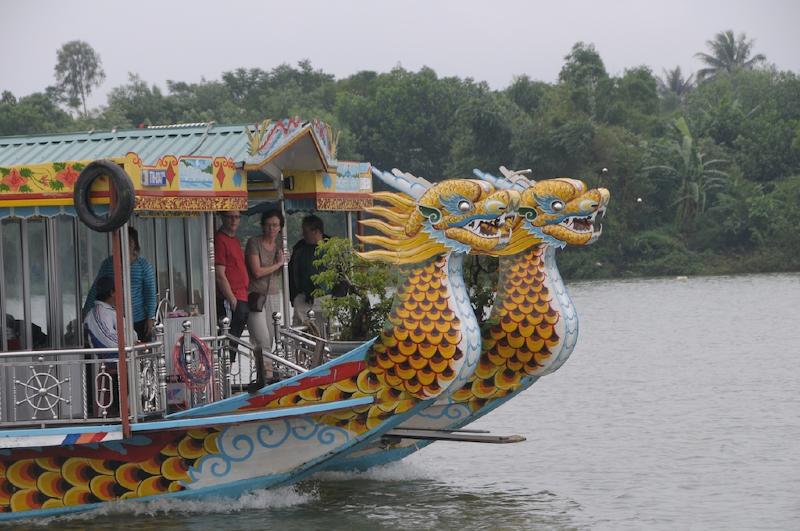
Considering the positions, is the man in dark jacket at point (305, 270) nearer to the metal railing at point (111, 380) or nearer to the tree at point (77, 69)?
the metal railing at point (111, 380)

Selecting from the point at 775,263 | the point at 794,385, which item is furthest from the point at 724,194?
the point at 794,385

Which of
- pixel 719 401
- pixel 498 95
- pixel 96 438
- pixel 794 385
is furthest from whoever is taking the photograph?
pixel 498 95

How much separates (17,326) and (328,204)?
9.67 feet

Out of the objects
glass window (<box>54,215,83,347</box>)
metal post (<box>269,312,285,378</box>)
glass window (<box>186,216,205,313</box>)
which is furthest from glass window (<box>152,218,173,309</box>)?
metal post (<box>269,312,285,378</box>)

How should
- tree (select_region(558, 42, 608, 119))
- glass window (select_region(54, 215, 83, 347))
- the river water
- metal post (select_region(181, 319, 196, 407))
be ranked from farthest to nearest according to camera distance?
tree (select_region(558, 42, 608, 119)), the river water, glass window (select_region(54, 215, 83, 347)), metal post (select_region(181, 319, 196, 407))

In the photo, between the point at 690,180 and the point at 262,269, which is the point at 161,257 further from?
the point at 690,180

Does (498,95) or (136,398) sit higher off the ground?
(498,95)

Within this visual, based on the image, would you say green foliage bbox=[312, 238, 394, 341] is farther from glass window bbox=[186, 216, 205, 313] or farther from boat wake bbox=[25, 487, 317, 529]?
boat wake bbox=[25, 487, 317, 529]

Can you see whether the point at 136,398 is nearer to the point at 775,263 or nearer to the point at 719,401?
the point at 719,401

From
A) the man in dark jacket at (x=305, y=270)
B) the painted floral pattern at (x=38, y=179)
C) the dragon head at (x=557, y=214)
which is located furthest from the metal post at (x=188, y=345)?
Answer: the dragon head at (x=557, y=214)

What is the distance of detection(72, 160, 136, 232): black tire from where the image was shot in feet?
34.1

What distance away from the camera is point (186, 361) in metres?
11.1

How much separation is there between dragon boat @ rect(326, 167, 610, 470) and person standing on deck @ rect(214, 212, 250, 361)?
55.1 inches

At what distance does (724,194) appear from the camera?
49.0 meters
